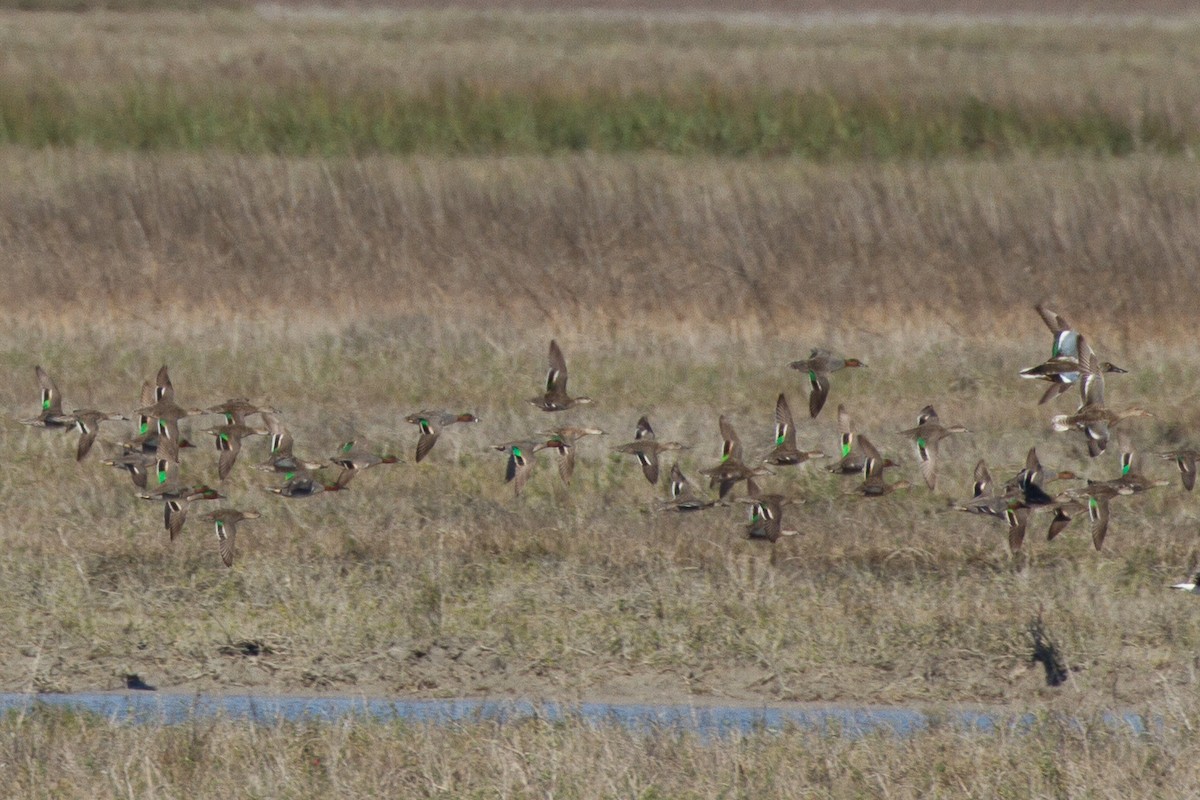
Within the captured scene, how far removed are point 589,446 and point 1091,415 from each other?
3.17 metres

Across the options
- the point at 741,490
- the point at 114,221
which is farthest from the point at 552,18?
the point at 741,490

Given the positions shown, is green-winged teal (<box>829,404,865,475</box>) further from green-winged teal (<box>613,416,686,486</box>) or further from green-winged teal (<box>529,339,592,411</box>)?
green-winged teal (<box>529,339,592,411</box>)

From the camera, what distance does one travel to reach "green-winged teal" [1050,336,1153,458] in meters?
7.62

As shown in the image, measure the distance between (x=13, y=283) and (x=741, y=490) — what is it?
20.3ft

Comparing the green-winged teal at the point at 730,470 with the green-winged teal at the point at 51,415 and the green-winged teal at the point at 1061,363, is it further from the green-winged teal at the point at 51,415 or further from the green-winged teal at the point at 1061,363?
the green-winged teal at the point at 51,415

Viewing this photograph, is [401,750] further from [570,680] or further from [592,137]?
[592,137]

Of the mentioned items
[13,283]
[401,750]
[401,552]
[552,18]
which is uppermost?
[552,18]

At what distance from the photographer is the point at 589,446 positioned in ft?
32.8

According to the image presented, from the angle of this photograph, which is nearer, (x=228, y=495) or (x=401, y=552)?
(x=401, y=552)

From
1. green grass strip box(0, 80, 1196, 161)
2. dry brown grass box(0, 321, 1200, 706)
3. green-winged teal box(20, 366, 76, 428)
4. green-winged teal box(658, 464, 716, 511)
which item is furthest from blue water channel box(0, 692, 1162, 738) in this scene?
green grass strip box(0, 80, 1196, 161)

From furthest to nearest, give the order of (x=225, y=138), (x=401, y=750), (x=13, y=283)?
(x=225, y=138) → (x=13, y=283) → (x=401, y=750)

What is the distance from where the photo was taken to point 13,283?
13367mm

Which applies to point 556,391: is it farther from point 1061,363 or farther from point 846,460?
point 1061,363

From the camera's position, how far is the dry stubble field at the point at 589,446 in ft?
19.0
